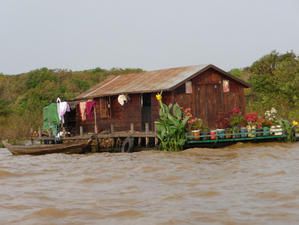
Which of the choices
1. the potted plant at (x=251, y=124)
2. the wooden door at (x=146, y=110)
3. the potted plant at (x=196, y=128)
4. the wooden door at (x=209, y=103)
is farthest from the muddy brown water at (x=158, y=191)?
the wooden door at (x=146, y=110)

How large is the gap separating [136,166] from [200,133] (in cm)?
474

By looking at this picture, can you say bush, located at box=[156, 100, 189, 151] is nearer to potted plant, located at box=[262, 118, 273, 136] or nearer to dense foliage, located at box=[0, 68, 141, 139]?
potted plant, located at box=[262, 118, 273, 136]

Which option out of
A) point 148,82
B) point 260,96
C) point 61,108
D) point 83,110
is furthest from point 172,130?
point 260,96

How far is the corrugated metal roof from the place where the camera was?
69.3ft

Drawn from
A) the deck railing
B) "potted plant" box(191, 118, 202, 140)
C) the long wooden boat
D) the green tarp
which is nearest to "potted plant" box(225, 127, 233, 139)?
the deck railing

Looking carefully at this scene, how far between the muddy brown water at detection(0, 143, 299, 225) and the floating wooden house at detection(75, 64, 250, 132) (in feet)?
16.4

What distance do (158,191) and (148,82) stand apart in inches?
497

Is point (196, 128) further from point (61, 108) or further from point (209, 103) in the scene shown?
point (61, 108)

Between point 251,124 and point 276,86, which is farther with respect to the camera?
point 276,86

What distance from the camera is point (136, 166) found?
14.7 metres

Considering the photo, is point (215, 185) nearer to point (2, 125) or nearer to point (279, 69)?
point (2, 125)

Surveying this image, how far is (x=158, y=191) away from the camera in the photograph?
398 inches

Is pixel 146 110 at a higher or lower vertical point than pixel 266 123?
higher

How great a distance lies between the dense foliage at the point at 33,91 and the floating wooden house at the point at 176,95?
293 inches
